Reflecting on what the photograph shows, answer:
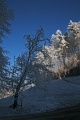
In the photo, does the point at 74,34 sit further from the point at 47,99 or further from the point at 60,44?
the point at 47,99

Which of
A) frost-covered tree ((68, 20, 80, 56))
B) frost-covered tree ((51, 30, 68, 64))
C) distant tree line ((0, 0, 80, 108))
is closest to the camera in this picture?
distant tree line ((0, 0, 80, 108))

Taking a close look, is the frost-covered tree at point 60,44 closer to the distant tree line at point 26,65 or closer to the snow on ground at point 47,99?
the snow on ground at point 47,99

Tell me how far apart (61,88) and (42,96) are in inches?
183

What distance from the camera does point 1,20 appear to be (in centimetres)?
2348

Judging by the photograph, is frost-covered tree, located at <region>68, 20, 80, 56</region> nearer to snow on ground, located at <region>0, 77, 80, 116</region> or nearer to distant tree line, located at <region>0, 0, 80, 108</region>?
snow on ground, located at <region>0, 77, 80, 116</region>

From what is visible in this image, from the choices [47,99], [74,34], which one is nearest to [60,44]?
[74,34]

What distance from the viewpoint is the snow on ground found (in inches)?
1042

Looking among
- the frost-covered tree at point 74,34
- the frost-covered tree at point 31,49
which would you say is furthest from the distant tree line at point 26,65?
the frost-covered tree at point 74,34

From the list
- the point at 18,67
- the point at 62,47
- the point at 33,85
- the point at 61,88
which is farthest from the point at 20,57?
the point at 62,47

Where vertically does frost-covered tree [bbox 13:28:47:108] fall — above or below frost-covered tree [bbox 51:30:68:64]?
below

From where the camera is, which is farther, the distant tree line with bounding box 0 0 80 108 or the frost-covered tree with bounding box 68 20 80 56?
the frost-covered tree with bounding box 68 20 80 56

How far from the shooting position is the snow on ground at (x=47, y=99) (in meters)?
26.5

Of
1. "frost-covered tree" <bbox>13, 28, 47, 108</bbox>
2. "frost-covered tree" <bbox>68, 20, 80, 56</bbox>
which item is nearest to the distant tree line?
"frost-covered tree" <bbox>13, 28, 47, 108</bbox>

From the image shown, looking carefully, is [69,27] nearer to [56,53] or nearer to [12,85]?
[56,53]
